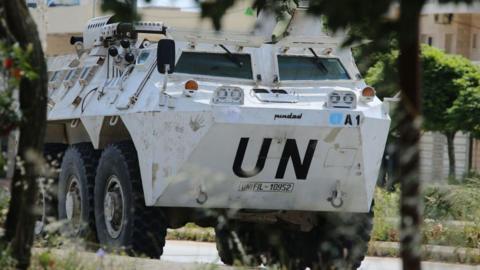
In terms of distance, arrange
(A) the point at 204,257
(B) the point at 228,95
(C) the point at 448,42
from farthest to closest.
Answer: (C) the point at 448,42
(A) the point at 204,257
(B) the point at 228,95

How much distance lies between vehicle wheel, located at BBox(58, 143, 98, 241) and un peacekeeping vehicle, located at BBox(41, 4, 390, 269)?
2 cm

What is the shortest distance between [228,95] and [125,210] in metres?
1.85

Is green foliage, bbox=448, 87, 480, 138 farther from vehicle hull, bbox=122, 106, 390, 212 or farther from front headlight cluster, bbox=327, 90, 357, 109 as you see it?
front headlight cluster, bbox=327, 90, 357, 109

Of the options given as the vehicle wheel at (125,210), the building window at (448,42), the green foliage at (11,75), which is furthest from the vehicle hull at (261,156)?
the building window at (448,42)

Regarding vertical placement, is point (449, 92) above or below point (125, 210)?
below

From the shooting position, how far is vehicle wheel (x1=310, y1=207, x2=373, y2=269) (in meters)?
12.8

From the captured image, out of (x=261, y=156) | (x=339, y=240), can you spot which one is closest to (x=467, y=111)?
(x=339, y=240)

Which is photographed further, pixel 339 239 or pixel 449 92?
pixel 449 92

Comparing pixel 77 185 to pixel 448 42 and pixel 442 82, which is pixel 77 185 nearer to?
pixel 442 82

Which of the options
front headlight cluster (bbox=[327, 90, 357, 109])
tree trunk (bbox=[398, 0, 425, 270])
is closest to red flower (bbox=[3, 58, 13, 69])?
tree trunk (bbox=[398, 0, 425, 270])

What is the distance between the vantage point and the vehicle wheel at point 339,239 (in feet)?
41.8

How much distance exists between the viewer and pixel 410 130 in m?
6.27

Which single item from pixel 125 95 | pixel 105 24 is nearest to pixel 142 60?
pixel 125 95

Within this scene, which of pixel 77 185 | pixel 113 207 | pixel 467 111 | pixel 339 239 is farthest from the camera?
pixel 467 111
